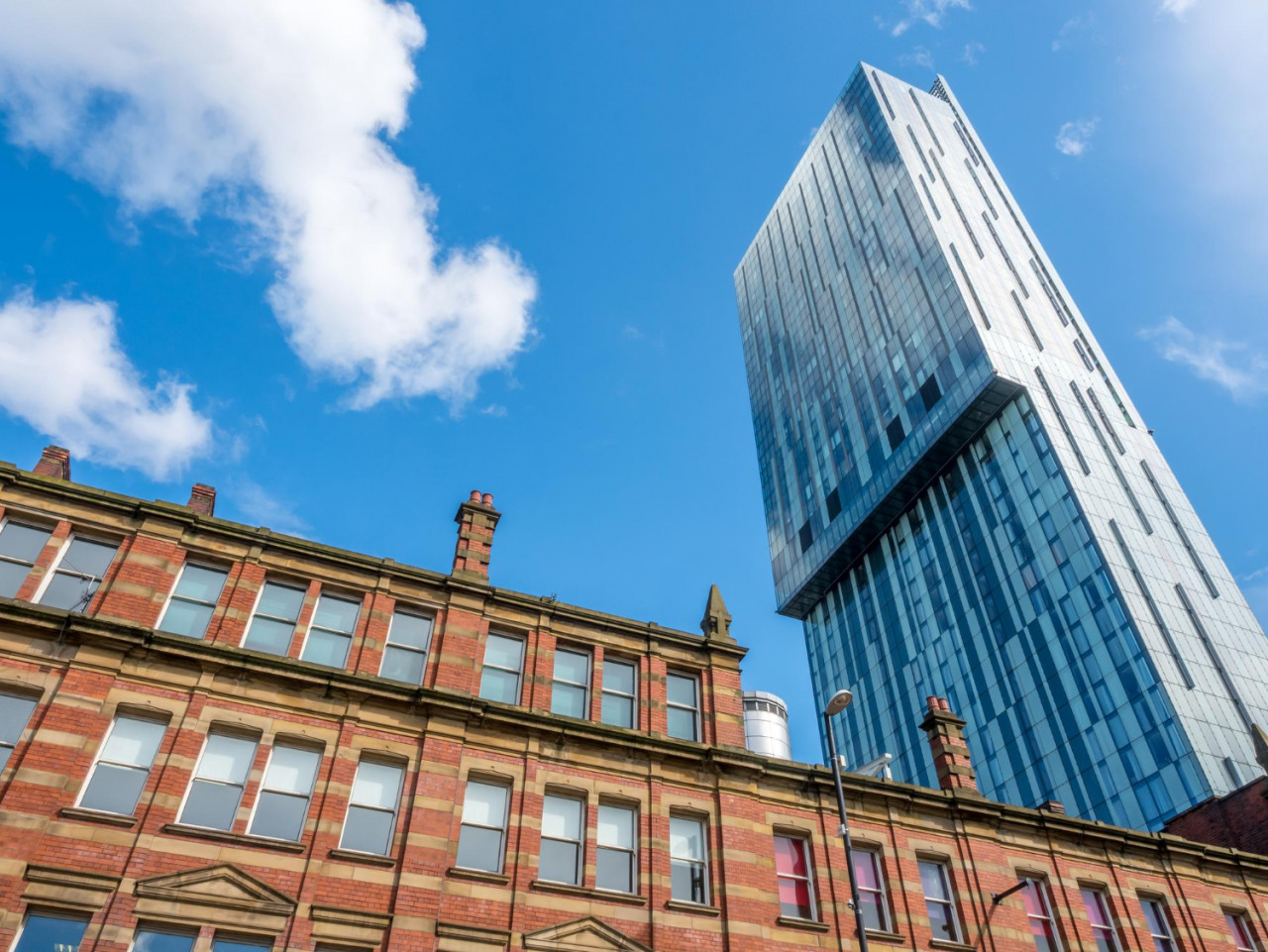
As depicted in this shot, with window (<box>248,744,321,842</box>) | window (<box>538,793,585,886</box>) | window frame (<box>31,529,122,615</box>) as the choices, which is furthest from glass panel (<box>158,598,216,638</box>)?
window (<box>538,793,585,886</box>)

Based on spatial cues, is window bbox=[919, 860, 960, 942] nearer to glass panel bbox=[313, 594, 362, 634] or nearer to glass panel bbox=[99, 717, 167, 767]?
glass panel bbox=[313, 594, 362, 634]

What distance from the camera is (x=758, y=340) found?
13538 cm

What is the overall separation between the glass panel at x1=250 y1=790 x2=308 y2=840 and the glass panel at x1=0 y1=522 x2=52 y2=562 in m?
8.13

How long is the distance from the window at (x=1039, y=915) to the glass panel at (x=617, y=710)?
11.6 meters

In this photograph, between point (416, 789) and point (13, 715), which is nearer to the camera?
point (13, 715)

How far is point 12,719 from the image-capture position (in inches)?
728

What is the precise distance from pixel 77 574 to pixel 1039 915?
87.1 feet

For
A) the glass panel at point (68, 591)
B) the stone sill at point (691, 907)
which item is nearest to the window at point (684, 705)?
the stone sill at point (691, 907)

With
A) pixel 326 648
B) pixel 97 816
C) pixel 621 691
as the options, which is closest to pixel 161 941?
pixel 97 816

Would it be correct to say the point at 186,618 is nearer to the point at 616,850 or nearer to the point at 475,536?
the point at 475,536

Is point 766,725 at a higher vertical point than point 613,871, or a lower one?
higher

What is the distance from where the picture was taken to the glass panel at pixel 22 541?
69.1 ft

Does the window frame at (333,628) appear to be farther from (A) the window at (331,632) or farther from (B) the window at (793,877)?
(B) the window at (793,877)

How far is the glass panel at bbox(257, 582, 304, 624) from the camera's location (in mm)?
22484
